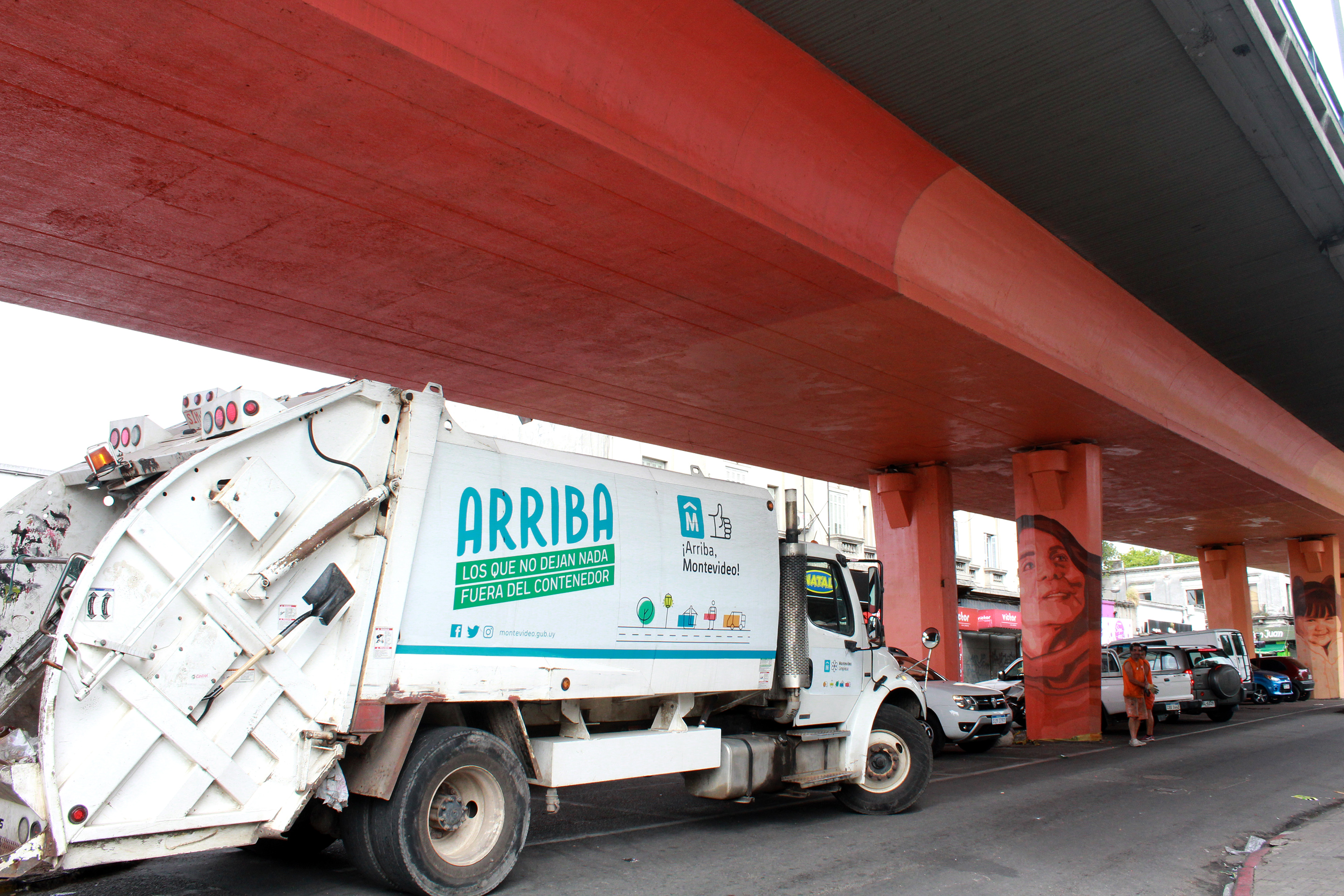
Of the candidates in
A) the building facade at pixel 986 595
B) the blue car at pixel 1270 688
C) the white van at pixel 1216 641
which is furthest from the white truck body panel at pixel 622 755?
the blue car at pixel 1270 688

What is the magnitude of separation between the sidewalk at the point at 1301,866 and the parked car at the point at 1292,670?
91.6ft

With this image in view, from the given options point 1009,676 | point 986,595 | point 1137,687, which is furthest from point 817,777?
point 986,595

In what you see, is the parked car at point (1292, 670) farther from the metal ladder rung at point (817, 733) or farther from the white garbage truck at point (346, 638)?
the white garbage truck at point (346, 638)

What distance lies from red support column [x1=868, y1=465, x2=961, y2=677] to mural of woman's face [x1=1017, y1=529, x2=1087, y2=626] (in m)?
1.93

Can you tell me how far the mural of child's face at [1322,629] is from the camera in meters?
37.5

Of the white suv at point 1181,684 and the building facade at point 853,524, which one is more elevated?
the building facade at point 853,524

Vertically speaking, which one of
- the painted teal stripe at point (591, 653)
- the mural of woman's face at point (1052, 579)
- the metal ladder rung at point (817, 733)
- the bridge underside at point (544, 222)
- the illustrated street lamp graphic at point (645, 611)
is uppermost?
the bridge underside at point (544, 222)

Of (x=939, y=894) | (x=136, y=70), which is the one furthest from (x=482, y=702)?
(x=136, y=70)

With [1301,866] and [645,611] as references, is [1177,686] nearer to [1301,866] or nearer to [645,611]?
[1301,866]

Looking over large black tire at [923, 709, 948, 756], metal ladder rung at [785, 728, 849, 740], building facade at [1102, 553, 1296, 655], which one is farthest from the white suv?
building facade at [1102, 553, 1296, 655]

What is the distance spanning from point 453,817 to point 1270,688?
1330 inches

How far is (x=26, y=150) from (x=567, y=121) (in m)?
4.39

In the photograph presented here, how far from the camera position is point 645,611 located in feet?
26.5

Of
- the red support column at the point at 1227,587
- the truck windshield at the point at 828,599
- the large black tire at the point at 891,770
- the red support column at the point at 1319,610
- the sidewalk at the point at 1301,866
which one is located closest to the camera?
the sidewalk at the point at 1301,866
